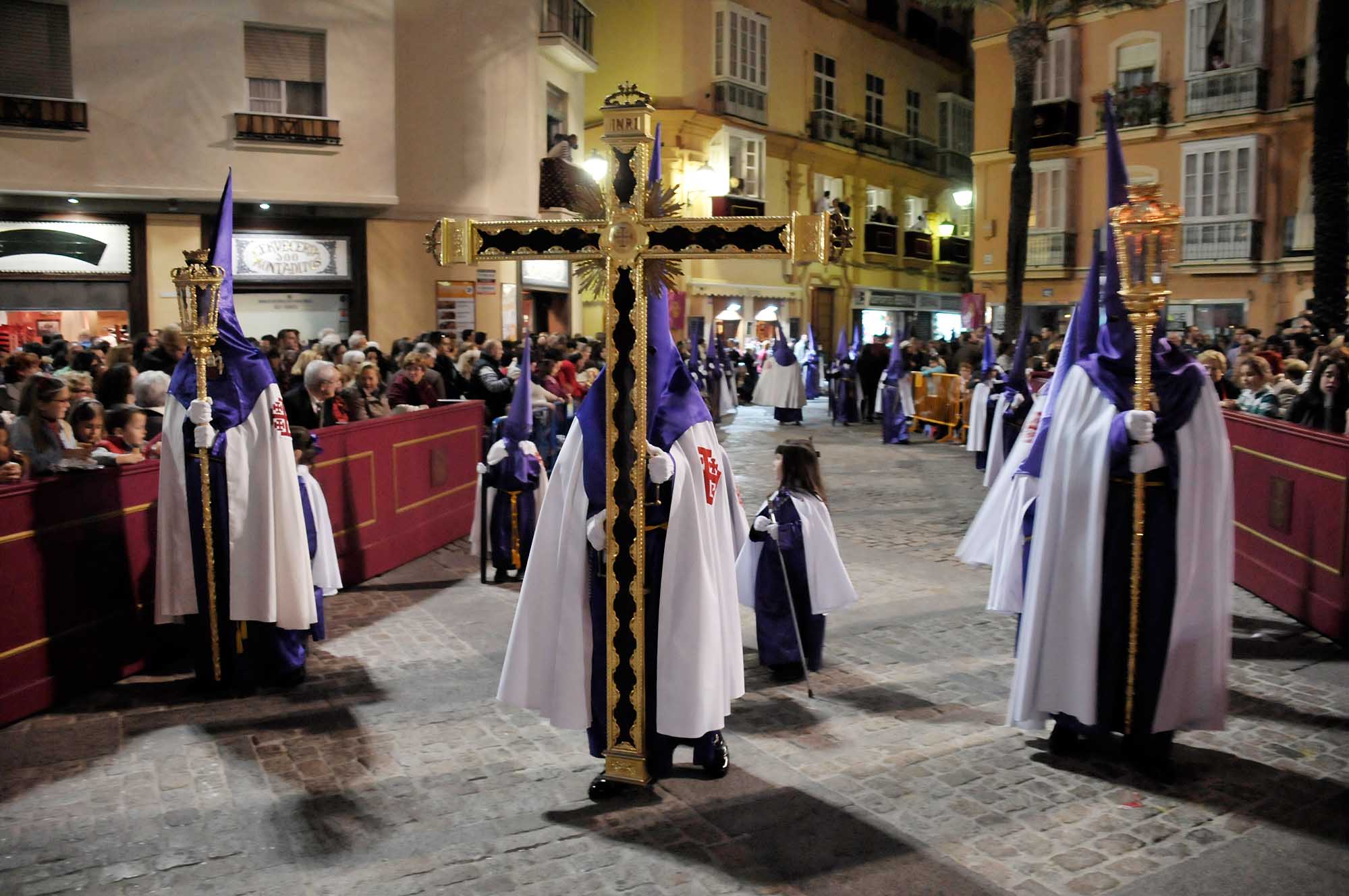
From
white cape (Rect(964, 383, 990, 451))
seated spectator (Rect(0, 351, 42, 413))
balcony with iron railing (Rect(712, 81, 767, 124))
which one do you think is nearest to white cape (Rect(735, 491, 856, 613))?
seated spectator (Rect(0, 351, 42, 413))

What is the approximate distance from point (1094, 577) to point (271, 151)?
56.1ft

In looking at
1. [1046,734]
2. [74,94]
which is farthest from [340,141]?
[1046,734]

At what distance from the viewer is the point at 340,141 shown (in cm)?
1972

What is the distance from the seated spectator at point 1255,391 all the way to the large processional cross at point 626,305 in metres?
7.82

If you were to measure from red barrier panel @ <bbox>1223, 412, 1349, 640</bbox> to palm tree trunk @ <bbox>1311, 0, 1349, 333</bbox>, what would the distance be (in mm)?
8307

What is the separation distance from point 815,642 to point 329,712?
317cm

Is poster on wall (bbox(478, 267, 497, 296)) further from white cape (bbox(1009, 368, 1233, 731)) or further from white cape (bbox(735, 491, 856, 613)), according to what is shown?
white cape (bbox(1009, 368, 1233, 731))

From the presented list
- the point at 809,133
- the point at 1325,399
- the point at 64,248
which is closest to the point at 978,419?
the point at 1325,399

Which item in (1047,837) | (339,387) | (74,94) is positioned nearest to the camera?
(1047,837)

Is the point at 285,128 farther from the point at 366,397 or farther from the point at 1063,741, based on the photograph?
the point at 1063,741

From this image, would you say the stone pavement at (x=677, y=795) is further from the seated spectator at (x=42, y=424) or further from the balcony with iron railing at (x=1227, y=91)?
the balcony with iron railing at (x=1227, y=91)

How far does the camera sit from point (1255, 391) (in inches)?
461

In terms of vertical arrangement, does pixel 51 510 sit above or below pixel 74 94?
below

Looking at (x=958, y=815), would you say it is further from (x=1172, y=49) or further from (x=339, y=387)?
(x=1172, y=49)
